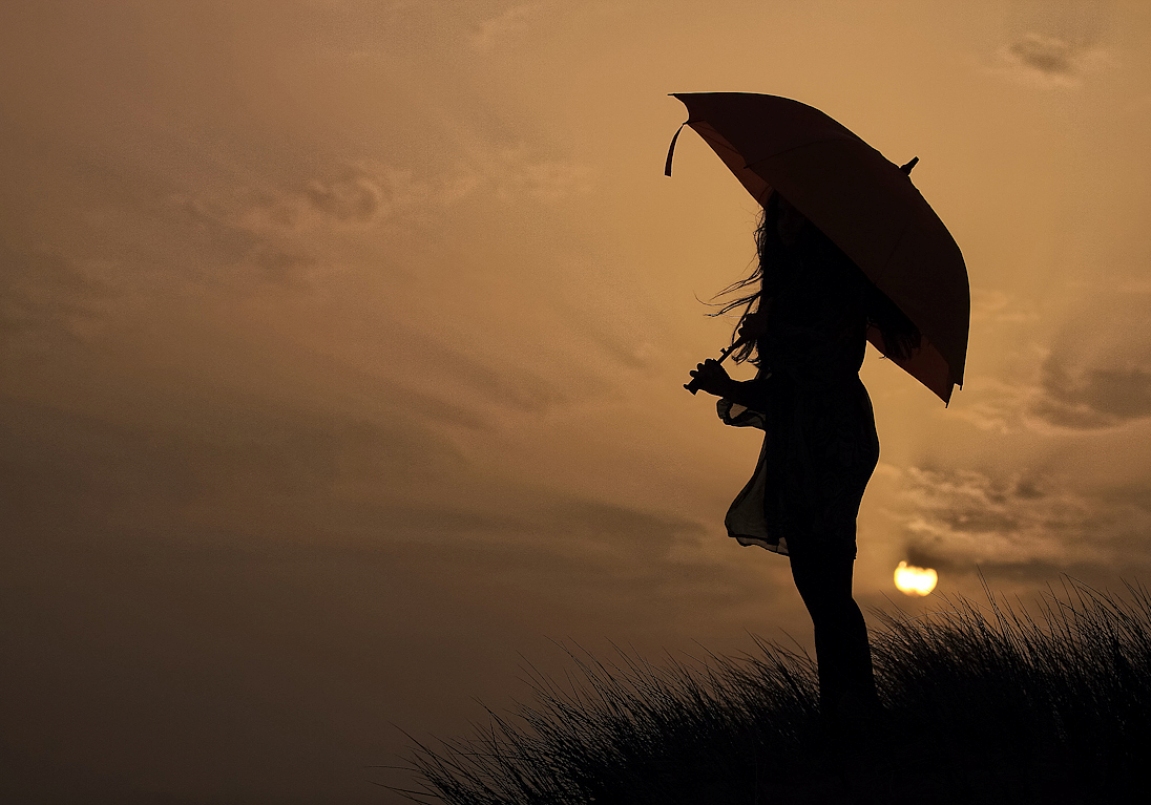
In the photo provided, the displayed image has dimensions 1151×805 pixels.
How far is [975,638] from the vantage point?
5.57m

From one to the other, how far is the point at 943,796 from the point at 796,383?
1.75 meters

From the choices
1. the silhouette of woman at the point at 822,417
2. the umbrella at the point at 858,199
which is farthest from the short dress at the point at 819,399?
the umbrella at the point at 858,199

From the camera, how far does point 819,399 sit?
16.2ft

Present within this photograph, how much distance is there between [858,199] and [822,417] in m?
0.93

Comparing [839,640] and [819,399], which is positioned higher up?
[819,399]

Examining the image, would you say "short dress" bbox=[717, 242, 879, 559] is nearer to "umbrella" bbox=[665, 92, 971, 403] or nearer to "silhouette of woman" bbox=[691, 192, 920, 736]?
"silhouette of woman" bbox=[691, 192, 920, 736]

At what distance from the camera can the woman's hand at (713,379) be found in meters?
4.96

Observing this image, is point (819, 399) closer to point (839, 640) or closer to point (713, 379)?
point (713, 379)

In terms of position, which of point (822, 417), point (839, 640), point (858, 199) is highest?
point (858, 199)

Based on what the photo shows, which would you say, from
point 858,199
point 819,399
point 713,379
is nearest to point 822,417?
point 819,399

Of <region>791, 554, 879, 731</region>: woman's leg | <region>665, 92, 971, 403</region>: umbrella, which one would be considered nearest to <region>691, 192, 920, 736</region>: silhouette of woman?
<region>791, 554, 879, 731</region>: woman's leg

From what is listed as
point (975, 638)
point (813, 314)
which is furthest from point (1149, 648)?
point (813, 314)

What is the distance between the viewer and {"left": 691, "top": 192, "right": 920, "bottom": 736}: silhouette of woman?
4840 millimetres

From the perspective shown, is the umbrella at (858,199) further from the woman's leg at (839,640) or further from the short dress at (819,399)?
the woman's leg at (839,640)
